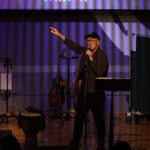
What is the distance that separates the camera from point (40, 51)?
303 inches

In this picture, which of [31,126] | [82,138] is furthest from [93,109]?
[82,138]

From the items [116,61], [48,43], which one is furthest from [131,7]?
[48,43]

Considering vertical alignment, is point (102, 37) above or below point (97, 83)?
above

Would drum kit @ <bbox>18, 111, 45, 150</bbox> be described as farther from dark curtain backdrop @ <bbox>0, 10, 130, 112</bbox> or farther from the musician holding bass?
dark curtain backdrop @ <bbox>0, 10, 130, 112</bbox>

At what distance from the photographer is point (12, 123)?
21.7ft

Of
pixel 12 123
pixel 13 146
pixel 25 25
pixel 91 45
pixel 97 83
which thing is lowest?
pixel 12 123

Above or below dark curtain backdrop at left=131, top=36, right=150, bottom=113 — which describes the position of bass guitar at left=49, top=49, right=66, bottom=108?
below

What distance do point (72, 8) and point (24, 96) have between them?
2324 millimetres

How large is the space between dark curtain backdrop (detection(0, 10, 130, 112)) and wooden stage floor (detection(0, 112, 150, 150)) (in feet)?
2.09

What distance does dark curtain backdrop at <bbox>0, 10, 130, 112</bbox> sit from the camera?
7609mm

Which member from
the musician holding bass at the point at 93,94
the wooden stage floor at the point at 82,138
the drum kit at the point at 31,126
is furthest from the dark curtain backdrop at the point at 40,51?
the musician holding bass at the point at 93,94

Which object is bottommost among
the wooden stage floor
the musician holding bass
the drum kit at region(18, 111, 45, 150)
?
the wooden stage floor

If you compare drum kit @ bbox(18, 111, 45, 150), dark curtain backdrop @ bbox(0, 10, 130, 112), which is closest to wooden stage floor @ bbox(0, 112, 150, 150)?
drum kit @ bbox(18, 111, 45, 150)

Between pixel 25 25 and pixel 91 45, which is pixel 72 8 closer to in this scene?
pixel 25 25
